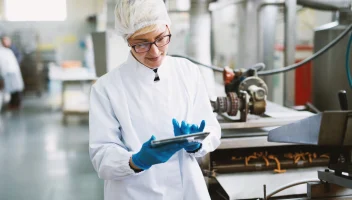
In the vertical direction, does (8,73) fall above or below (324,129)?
below

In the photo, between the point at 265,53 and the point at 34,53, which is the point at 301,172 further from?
the point at 34,53

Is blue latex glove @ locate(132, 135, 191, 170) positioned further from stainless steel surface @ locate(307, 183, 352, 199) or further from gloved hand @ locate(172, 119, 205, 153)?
stainless steel surface @ locate(307, 183, 352, 199)

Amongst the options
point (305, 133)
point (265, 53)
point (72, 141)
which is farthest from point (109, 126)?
point (72, 141)

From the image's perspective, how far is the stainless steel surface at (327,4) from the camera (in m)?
2.10

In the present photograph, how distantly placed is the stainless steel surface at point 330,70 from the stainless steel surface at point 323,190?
2.27ft

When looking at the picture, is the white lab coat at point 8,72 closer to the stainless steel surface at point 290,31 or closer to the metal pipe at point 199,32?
the metal pipe at point 199,32

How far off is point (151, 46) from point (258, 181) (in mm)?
676

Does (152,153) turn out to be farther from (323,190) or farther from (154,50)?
(323,190)

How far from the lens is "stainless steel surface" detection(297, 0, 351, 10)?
2098mm

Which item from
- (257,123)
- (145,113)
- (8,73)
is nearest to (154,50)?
(145,113)

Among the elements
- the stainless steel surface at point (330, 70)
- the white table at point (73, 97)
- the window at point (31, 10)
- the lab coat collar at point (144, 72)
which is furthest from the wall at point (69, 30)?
the lab coat collar at point (144, 72)

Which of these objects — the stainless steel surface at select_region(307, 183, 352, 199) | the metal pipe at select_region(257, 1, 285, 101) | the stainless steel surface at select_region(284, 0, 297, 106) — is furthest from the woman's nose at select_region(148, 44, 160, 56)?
the metal pipe at select_region(257, 1, 285, 101)

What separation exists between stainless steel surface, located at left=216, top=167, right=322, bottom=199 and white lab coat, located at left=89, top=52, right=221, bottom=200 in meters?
0.22

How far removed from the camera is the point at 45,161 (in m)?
3.85
